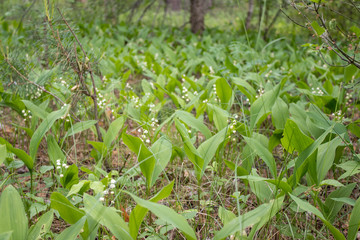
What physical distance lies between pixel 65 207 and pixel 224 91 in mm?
1745

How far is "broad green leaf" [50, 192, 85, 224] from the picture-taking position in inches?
56.8

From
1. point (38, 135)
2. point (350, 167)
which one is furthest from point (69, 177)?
point (350, 167)

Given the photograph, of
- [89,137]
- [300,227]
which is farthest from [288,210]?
[89,137]

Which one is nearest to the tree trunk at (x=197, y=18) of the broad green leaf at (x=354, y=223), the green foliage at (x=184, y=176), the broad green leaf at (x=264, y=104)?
the green foliage at (x=184, y=176)

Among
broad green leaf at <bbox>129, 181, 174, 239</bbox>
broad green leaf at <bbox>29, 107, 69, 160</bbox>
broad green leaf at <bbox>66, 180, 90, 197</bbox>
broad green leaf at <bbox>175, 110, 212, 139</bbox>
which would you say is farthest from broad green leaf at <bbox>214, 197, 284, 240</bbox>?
broad green leaf at <bbox>29, 107, 69, 160</bbox>

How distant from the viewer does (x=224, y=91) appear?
283cm

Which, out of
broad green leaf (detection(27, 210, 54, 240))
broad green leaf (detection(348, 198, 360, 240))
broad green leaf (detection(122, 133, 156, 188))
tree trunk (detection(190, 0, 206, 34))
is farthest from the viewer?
tree trunk (detection(190, 0, 206, 34))

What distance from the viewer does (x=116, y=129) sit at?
90.9 inches

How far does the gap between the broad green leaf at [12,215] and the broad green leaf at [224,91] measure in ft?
6.04

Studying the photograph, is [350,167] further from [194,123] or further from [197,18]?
[197,18]

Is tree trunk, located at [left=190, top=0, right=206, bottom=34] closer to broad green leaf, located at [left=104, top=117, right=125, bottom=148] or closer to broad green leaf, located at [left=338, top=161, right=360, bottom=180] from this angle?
broad green leaf, located at [left=104, top=117, right=125, bottom=148]

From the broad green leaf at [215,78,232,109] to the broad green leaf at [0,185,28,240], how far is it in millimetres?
1841

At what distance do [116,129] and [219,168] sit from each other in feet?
2.55

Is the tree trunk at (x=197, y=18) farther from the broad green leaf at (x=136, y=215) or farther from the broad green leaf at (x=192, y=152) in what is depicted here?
the broad green leaf at (x=136, y=215)
